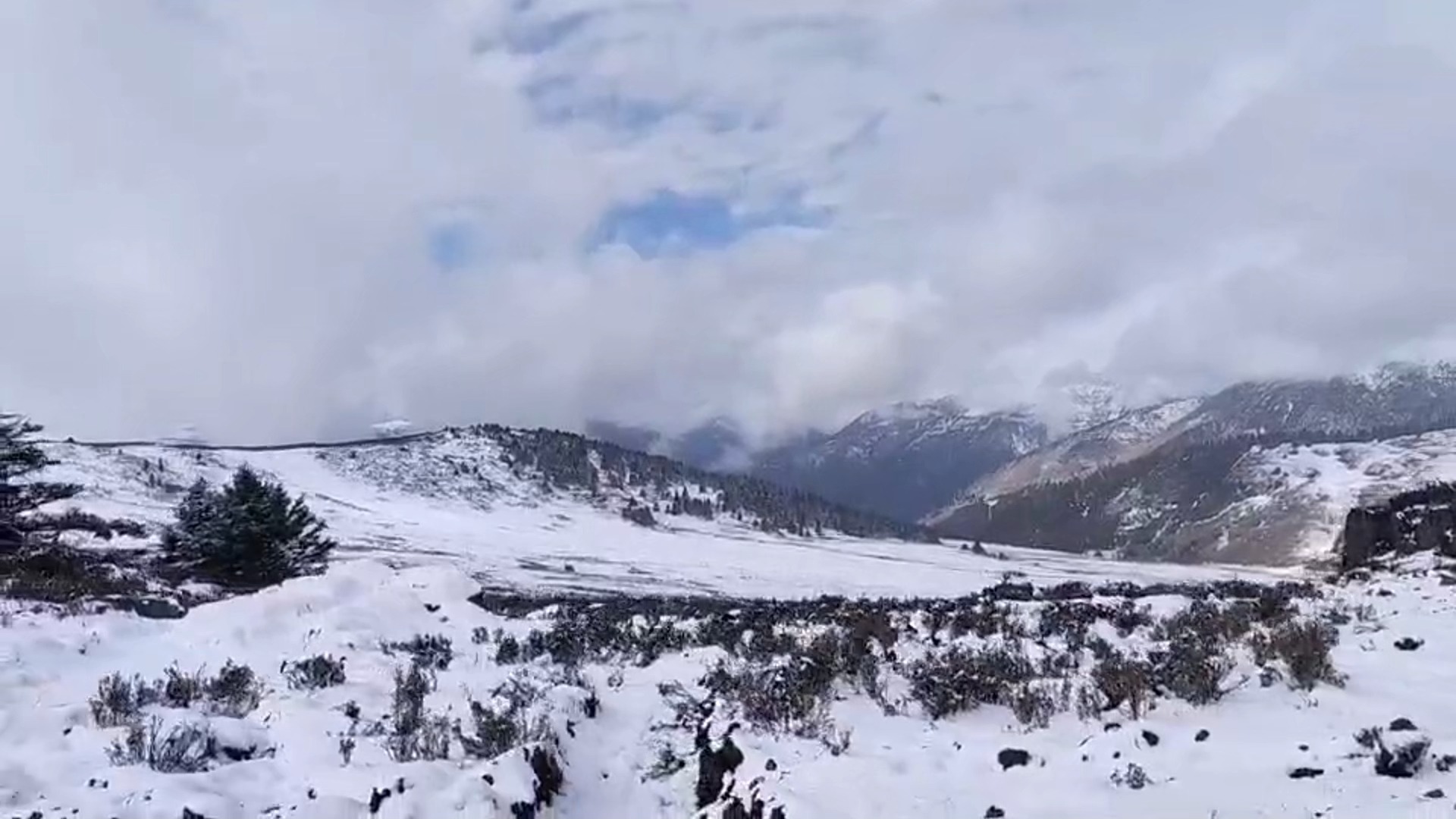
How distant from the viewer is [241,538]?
30.7 m

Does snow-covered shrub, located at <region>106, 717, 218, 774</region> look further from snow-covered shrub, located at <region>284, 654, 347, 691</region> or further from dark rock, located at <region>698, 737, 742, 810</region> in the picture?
dark rock, located at <region>698, 737, 742, 810</region>

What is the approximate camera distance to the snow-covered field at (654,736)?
7.41m

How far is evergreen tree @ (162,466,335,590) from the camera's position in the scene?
30391mm

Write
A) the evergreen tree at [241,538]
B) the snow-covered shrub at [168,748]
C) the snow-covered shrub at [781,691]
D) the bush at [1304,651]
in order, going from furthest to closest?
the evergreen tree at [241,538], the bush at [1304,651], the snow-covered shrub at [781,691], the snow-covered shrub at [168,748]

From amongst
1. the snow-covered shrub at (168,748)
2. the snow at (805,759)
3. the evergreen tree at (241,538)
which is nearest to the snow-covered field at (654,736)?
the snow at (805,759)

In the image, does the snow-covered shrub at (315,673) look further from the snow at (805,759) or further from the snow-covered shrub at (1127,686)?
the snow-covered shrub at (1127,686)

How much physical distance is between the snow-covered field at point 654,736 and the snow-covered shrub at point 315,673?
6.4 inches

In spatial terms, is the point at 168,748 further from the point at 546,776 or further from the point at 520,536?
the point at 520,536

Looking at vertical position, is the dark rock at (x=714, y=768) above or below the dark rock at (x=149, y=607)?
below

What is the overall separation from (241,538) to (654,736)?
24.1 m

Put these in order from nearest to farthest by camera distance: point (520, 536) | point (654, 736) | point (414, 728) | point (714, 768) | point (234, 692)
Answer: point (714, 768), point (414, 728), point (234, 692), point (654, 736), point (520, 536)

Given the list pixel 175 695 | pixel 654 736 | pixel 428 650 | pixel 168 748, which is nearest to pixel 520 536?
pixel 428 650

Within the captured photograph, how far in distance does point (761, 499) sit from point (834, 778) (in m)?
169

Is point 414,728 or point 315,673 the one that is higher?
point 315,673
